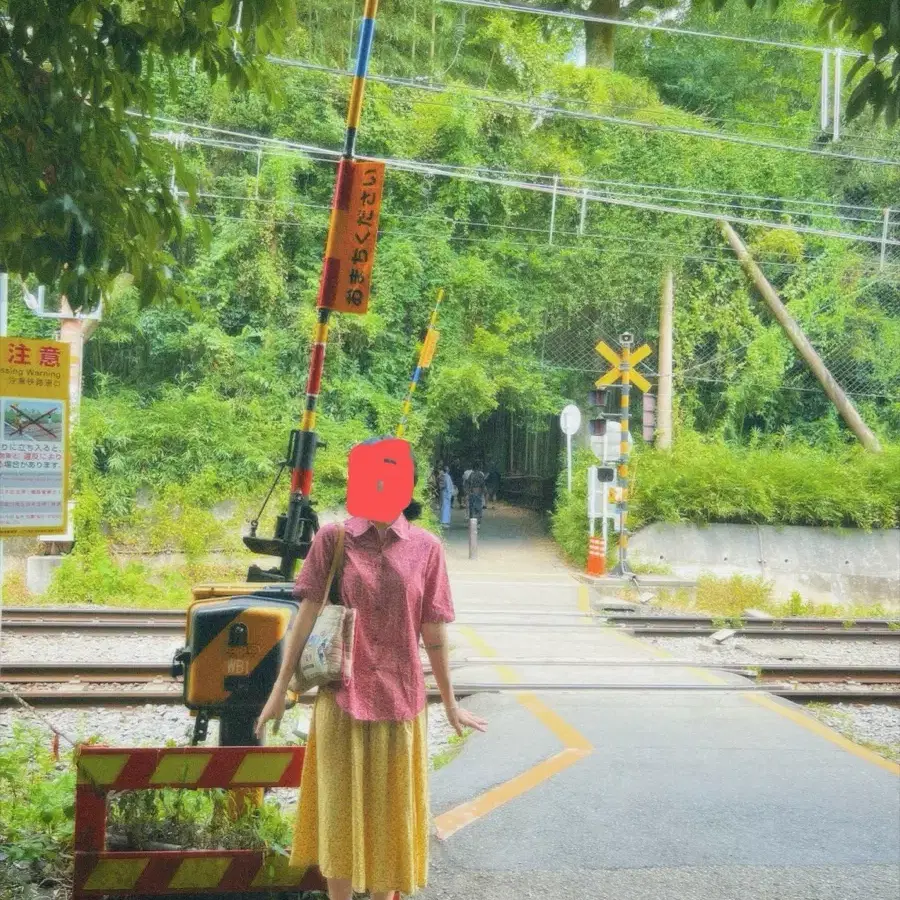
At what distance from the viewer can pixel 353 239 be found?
5.61 m

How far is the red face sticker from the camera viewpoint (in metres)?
3.30

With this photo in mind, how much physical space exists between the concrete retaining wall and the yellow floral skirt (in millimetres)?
15764

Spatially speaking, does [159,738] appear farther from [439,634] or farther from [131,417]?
[131,417]

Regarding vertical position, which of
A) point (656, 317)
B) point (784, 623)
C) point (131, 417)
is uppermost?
point (656, 317)

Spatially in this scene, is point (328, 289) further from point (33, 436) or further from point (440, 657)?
point (440, 657)

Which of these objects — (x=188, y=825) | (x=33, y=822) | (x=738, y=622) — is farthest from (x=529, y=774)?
(x=738, y=622)

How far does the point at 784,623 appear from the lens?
1386 cm

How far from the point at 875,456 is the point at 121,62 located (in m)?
19.1

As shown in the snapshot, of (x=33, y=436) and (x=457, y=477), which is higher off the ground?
(x=33, y=436)

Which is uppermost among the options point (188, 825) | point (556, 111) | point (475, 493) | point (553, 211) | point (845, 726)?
point (556, 111)

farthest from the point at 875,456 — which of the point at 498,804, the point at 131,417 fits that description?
the point at 498,804

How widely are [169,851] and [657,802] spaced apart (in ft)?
9.55

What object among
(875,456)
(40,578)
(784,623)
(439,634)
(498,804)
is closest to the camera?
(439,634)

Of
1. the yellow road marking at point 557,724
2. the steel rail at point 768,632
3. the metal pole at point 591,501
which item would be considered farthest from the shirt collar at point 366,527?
the metal pole at point 591,501
